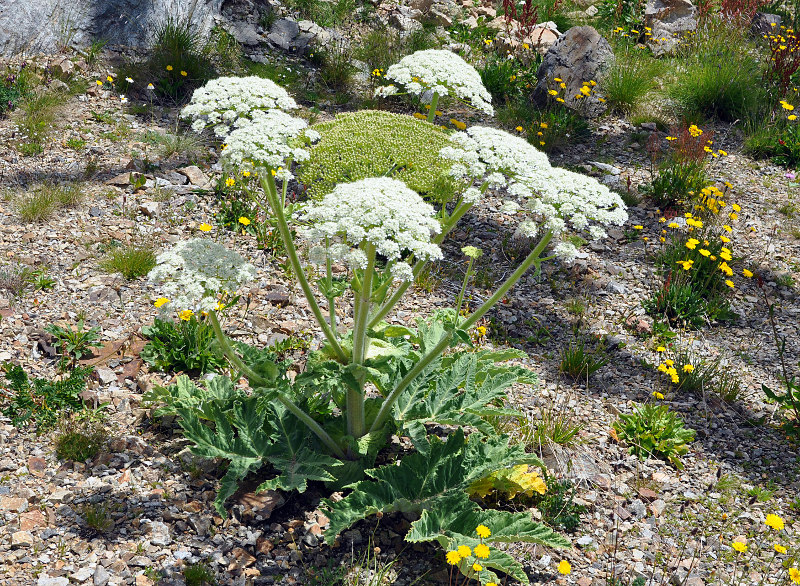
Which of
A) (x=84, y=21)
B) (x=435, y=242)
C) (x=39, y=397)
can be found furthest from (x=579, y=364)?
(x=84, y=21)

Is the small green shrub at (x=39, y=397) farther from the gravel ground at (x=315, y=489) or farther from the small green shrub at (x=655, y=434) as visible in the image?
the small green shrub at (x=655, y=434)

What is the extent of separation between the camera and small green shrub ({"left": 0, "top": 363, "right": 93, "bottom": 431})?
3953mm

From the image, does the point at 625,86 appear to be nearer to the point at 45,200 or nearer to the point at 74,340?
the point at 45,200

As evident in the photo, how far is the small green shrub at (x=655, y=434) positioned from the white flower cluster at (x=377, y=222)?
94.4 inches

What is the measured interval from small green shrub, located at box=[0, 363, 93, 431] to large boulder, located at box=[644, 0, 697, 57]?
9.72 metres

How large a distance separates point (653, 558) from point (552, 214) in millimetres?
2066

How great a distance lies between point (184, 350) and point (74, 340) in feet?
2.37

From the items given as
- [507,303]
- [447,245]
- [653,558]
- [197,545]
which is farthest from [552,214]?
[447,245]

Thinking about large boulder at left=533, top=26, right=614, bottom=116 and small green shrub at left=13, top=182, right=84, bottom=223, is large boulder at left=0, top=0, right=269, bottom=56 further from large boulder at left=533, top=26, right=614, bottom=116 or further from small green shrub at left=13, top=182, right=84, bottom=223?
large boulder at left=533, top=26, right=614, bottom=116

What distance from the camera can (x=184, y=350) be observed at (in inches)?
179

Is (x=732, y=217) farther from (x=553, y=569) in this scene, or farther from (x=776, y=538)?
(x=553, y=569)

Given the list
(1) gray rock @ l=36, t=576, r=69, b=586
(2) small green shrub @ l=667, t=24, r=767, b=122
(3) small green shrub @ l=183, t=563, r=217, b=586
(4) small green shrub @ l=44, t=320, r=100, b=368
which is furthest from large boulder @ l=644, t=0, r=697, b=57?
(1) gray rock @ l=36, t=576, r=69, b=586

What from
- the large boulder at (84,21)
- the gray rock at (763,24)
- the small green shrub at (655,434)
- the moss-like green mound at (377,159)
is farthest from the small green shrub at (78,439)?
the gray rock at (763,24)

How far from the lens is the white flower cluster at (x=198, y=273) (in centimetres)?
301
